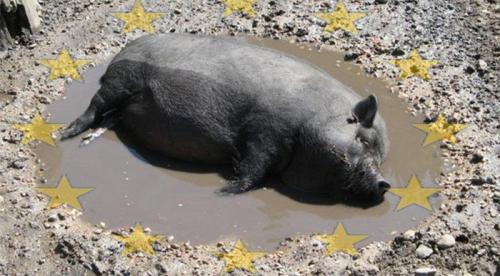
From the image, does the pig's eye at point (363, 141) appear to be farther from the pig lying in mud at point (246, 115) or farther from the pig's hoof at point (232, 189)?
the pig's hoof at point (232, 189)

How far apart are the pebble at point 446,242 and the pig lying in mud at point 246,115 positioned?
0.67 meters

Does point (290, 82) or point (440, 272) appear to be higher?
point (290, 82)

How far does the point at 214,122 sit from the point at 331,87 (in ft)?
3.52

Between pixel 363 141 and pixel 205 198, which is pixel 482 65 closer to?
pixel 363 141

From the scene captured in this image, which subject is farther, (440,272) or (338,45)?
(338,45)

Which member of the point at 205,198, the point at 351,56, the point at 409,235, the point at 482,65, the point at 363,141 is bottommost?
the point at 409,235

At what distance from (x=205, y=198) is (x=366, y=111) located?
1.55 m

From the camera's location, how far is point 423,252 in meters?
6.05

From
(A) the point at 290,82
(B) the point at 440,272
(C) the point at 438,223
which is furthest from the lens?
(A) the point at 290,82

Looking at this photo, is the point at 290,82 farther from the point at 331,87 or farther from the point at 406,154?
the point at 406,154

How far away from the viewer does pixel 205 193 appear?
22.4 ft

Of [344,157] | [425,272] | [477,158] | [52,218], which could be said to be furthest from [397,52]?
[52,218]

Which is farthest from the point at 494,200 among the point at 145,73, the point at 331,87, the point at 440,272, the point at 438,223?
the point at 145,73

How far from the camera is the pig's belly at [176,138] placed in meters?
7.02
